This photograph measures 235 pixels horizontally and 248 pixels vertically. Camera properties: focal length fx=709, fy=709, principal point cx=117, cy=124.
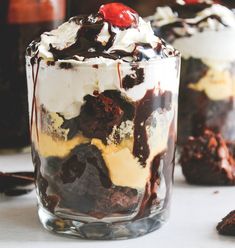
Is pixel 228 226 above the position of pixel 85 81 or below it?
below

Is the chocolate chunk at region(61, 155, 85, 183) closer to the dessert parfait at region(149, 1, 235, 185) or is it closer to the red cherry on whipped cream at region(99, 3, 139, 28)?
the red cherry on whipped cream at region(99, 3, 139, 28)

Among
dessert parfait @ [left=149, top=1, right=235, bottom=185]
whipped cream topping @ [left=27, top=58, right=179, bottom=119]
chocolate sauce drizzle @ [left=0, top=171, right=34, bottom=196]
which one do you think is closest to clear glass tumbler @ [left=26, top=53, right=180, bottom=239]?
whipped cream topping @ [left=27, top=58, right=179, bottom=119]

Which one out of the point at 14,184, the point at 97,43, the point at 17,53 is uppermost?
the point at 97,43

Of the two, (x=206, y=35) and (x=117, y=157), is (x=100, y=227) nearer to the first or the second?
(x=117, y=157)

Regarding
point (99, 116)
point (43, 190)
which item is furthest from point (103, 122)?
point (43, 190)

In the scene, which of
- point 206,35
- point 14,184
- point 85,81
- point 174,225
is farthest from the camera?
point 206,35

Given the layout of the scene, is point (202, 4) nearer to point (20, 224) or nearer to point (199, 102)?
point (199, 102)
